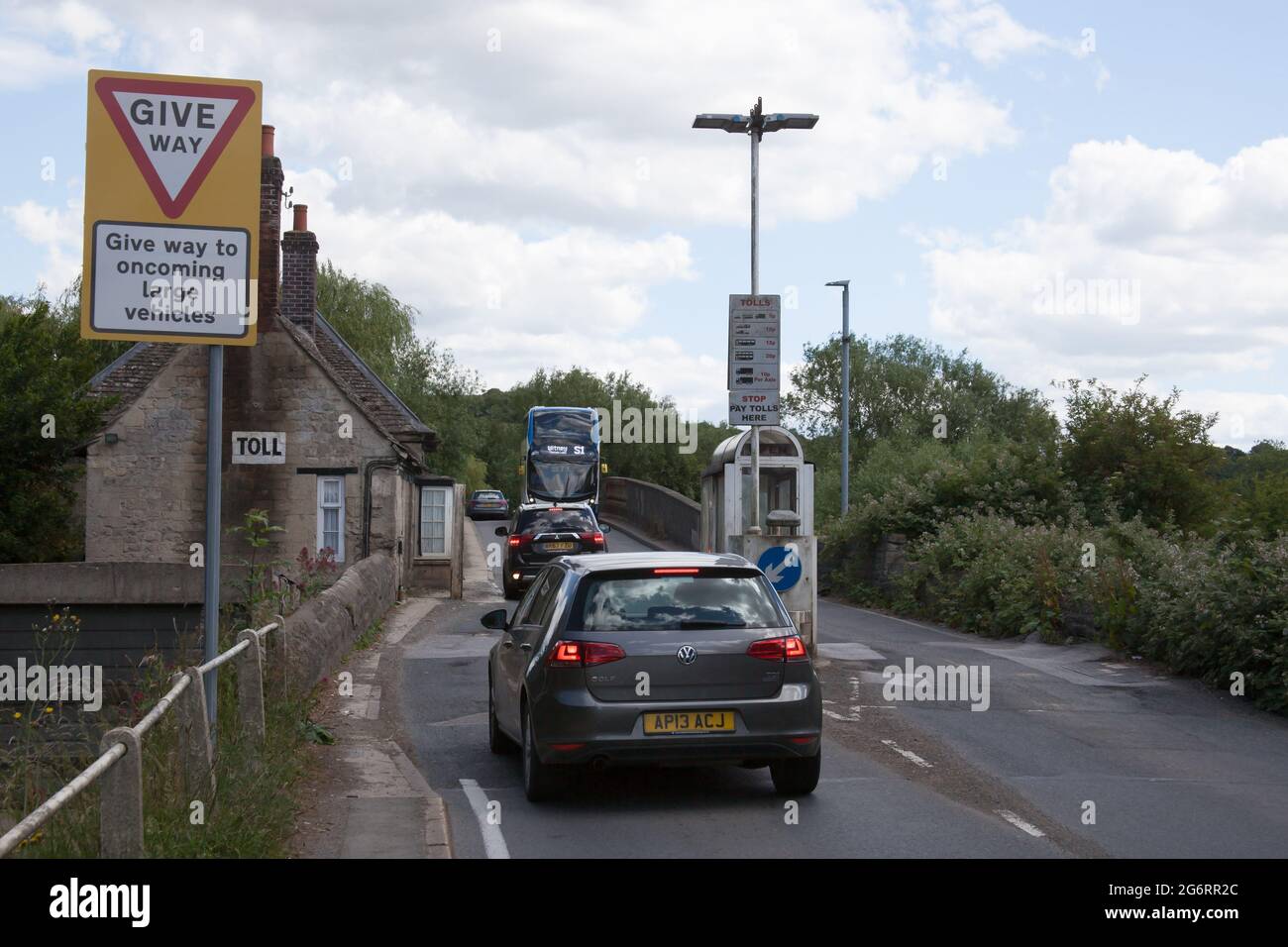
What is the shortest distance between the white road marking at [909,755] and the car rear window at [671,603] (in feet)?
7.15

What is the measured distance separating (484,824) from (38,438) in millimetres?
22504

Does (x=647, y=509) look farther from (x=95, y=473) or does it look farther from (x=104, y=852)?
(x=104, y=852)

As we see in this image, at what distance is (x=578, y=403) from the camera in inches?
3890

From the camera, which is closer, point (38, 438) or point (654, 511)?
point (38, 438)

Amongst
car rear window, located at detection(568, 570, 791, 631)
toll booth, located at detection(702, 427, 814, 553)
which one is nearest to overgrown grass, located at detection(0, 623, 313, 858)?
car rear window, located at detection(568, 570, 791, 631)

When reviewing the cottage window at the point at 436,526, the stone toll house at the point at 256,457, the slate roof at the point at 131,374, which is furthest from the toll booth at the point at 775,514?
the slate roof at the point at 131,374

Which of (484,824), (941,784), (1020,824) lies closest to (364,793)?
(484,824)

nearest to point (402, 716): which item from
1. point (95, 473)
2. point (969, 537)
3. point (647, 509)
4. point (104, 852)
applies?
point (104, 852)

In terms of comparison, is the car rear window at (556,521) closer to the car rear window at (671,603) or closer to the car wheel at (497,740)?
the car wheel at (497,740)

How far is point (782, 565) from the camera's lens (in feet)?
53.1

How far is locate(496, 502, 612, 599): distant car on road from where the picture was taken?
1090 inches

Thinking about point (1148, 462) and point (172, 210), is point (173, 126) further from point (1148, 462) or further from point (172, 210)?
point (1148, 462)

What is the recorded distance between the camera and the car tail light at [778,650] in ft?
27.2
